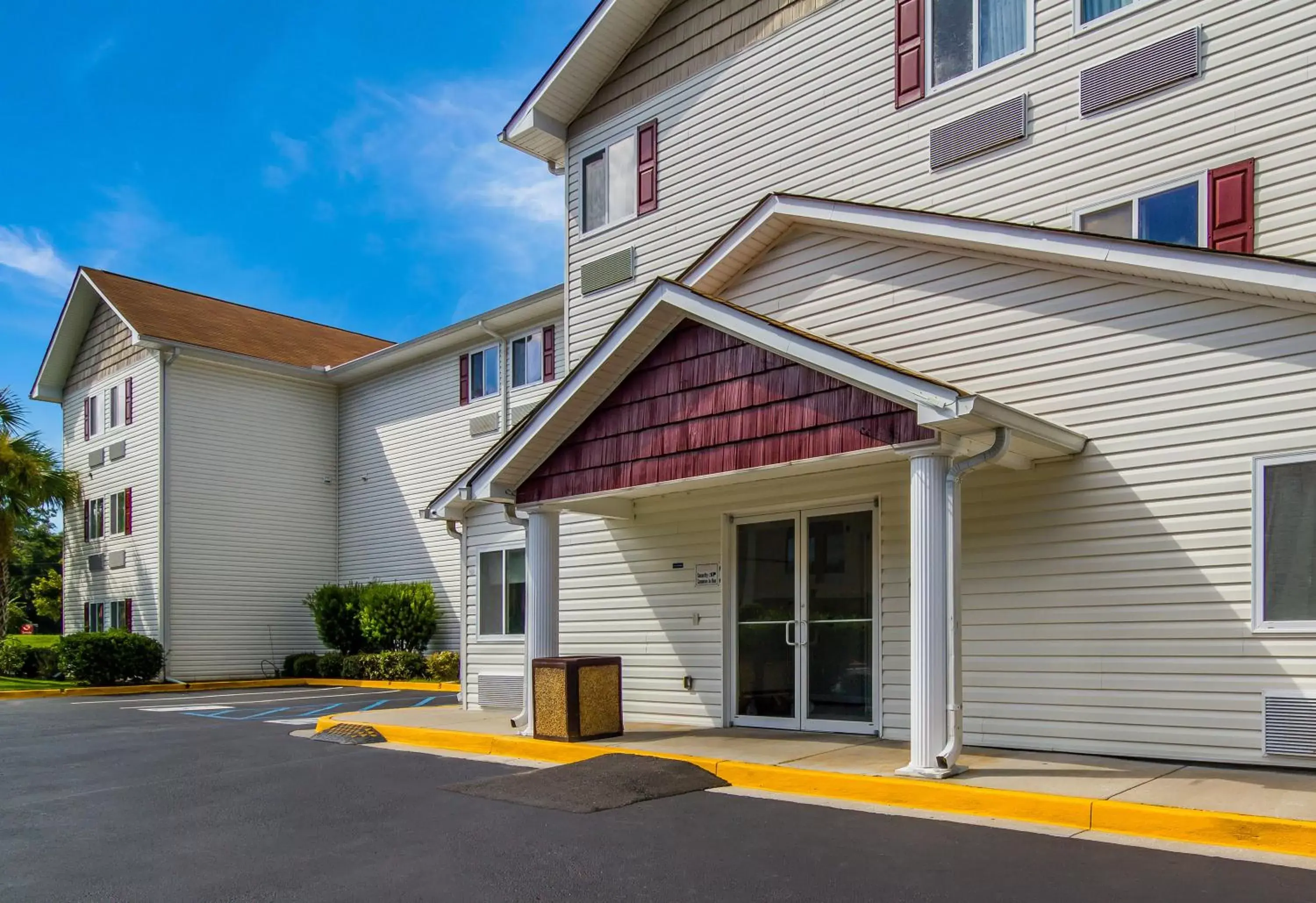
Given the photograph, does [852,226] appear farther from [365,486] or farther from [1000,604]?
[365,486]

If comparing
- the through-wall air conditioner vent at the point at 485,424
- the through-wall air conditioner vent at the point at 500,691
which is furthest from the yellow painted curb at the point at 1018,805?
the through-wall air conditioner vent at the point at 485,424

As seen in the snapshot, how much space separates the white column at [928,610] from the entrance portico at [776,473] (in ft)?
0.04

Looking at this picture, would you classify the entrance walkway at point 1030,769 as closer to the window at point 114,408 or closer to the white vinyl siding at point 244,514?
the white vinyl siding at point 244,514

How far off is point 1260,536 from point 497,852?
6120 mm

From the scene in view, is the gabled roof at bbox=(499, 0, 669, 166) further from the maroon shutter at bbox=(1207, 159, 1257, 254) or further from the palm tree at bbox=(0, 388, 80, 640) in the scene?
the palm tree at bbox=(0, 388, 80, 640)

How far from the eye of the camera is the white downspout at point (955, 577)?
8.65 metres

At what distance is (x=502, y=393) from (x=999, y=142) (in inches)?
562

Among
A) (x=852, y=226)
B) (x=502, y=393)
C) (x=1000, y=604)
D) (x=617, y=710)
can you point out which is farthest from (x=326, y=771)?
(x=502, y=393)

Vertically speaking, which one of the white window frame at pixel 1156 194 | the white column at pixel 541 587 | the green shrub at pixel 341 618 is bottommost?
the green shrub at pixel 341 618

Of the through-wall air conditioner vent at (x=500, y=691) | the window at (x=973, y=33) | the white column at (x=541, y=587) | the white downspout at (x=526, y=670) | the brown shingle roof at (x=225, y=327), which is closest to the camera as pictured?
the window at (x=973, y=33)

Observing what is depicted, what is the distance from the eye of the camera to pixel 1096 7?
1059 cm

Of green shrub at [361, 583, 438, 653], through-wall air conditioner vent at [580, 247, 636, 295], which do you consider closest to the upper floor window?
through-wall air conditioner vent at [580, 247, 636, 295]

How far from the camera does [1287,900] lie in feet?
17.8

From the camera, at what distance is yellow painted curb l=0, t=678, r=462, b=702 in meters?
22.2
